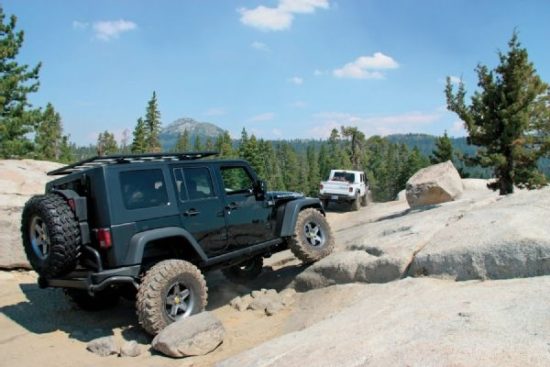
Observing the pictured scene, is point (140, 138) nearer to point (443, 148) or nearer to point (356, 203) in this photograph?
point (443, 148)

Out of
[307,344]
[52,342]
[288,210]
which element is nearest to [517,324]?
[307,344]

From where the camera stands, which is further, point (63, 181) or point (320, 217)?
point (320, 217)

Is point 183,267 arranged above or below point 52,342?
above

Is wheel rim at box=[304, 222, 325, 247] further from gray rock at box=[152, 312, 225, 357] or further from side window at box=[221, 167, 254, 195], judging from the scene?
gray rock at box=[152, 312, 225, 357]

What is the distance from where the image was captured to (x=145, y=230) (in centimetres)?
601

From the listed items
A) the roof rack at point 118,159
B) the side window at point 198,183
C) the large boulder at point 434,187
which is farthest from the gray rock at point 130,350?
the large boulder at point 434,187

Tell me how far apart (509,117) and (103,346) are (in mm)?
14705

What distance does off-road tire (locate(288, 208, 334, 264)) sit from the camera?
809 centimetres

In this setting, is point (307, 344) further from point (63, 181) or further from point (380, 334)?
point (63, 181)

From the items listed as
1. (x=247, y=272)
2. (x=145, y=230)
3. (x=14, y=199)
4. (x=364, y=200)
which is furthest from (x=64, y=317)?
(x=364, y=200)

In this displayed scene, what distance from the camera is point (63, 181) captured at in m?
6.30

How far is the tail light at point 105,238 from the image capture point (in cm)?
571

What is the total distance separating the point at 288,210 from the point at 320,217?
0.83m

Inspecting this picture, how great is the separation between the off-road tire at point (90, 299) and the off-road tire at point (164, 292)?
142 centimetres
